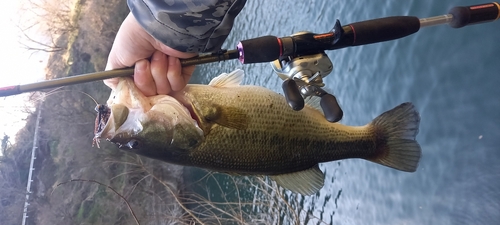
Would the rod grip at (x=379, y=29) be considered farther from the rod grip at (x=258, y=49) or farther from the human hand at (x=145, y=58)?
the human hand at (x=145, y=58)

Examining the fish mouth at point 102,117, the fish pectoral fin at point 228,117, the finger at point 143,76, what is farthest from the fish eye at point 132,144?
the fish pectoral fin at point 228,117

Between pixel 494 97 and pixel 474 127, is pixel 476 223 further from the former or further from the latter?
pixel 494 97

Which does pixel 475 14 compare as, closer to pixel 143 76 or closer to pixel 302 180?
pixel 302 180

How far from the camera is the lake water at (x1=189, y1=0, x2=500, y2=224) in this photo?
288 centimetres

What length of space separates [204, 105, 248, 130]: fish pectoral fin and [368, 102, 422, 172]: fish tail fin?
778mm

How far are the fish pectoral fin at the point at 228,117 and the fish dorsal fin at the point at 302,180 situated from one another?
0.37 meters

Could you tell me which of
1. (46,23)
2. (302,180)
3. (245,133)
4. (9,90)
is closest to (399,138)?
(302,180)

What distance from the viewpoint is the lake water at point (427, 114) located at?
2.88 meters

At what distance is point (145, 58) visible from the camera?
1646 millimetres

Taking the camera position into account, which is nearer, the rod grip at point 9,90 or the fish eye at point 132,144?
the rod grip at point 9,90

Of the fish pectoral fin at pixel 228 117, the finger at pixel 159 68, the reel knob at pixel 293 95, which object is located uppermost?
the reel knob at pixel 293 95

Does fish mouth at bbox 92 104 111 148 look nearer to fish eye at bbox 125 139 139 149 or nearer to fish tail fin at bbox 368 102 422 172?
fish eye at bbox 125 139 139 149

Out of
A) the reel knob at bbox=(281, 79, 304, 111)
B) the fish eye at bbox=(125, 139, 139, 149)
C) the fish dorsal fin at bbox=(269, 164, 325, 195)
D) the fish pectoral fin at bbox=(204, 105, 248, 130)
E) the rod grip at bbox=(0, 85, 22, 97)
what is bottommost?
the fish eye at bbox=(125, 139, 139, 149)

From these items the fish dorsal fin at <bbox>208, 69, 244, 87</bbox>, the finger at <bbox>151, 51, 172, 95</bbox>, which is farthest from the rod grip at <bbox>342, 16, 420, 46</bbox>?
the finger at <bbox>151, 51, 172, 95</bbox>
